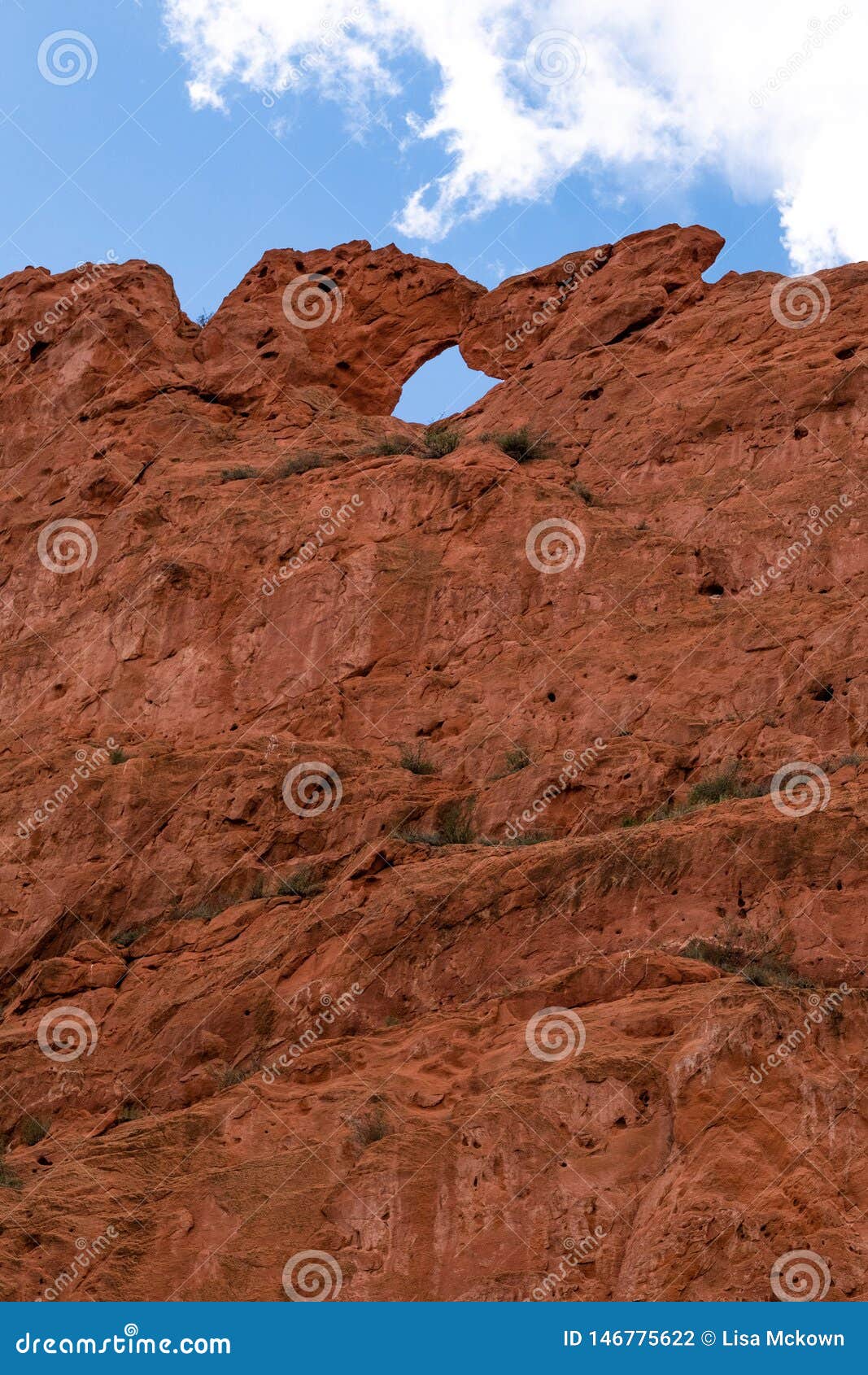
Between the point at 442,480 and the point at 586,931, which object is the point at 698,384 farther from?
the point at 586,931

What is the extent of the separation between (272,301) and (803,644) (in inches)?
610

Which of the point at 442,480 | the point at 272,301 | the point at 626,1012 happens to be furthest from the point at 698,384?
the point at 626,1012

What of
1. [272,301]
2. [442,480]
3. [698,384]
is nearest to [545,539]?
[442,480]

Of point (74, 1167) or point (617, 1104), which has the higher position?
point (617, 1104)

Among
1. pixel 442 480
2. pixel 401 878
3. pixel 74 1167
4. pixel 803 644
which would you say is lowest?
pixel 74 1167

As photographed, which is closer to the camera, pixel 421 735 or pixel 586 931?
pixel 586 931

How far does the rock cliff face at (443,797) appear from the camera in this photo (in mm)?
13719

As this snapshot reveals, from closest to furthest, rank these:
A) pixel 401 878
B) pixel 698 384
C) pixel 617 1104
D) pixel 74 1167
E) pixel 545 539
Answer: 1. pixel 617 1104
2. pixel 74 1167
3. pixel 401 878
4. pixel 545 539
5. pixel 698 384

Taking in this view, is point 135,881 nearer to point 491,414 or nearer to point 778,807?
point 778,807

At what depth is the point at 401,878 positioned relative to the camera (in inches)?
686

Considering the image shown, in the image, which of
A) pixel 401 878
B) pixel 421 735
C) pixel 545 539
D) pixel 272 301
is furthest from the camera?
pixel 272 301

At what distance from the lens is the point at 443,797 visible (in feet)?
63.6

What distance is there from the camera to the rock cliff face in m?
13.7

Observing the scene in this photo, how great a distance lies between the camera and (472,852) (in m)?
17.7
